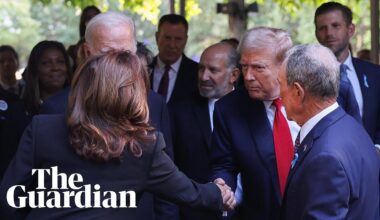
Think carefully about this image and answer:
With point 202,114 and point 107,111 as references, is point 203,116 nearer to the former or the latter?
point 202,114

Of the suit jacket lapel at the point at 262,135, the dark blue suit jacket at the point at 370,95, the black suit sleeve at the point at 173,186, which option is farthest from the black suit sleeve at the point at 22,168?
the dark blue suit jacket at the point at 370,95

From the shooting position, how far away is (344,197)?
323cm

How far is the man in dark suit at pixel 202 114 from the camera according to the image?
217 inches

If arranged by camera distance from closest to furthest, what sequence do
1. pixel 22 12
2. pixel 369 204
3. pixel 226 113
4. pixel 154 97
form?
pixel 369 204, pixel 154 97, pixel 226 113, pixel 22 12

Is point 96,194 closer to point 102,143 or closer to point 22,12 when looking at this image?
point 102,143

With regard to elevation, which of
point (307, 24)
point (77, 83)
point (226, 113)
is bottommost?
point (307, 24)

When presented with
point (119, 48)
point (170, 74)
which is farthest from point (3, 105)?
point (119, 48)

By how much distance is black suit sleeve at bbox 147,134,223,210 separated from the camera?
3.34 metres

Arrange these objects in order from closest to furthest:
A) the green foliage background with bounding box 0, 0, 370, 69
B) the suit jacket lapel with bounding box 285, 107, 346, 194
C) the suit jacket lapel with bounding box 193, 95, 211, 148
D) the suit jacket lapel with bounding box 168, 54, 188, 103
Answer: the suit jacket lapel with bounding box 285, 107, 346, 194 → the suit jacket lapel with bounding box 193, 95, 211, 148 → the suit jacket lapel with bounding box 168, 54, 188, 103 → the green foliage background with bounding box 0, 0, 370, 69

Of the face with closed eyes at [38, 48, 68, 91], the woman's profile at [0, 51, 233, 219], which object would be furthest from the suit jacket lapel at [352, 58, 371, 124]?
the woman's profile at [0, 51, 233, 219]

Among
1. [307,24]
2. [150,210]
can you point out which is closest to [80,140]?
[150,210]

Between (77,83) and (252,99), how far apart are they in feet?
4.96

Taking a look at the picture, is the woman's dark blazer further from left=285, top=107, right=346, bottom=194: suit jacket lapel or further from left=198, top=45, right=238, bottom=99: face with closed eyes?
left=198, top=45, right=238, bottom=99: face with closed eyes

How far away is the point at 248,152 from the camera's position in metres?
4.39
